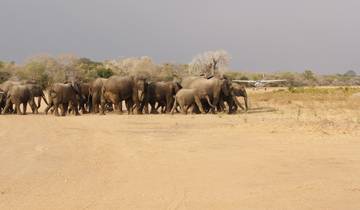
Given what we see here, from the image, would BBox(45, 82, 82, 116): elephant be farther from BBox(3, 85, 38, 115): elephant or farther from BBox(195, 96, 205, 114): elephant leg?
BBox(195, 96, 205, 114): elephant leg

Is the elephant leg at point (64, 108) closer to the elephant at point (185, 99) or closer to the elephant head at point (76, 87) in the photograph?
the elephant head at point (76, 87)

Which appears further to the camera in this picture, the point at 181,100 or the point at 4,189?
the point at 181,100

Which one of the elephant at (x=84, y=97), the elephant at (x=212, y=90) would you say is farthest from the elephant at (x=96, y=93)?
the elephant at (x=212, y=90)

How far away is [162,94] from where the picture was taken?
88.5 ft

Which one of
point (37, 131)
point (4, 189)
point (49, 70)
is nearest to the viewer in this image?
point (4, 189)

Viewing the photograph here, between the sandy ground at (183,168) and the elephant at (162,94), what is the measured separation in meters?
10.0

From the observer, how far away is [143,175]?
9.47 meters

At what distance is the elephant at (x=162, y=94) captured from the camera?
2661 cm

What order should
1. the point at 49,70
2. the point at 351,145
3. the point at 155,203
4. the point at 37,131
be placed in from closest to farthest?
the point at 155,203 < the point at 351,145 < the point at 37,131 < the point at 49,70

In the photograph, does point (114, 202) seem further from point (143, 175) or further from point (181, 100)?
point (181, 100)

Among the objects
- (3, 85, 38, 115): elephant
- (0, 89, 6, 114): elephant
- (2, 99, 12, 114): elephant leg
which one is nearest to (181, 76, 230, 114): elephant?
(3, 85, 38, 115): elephant

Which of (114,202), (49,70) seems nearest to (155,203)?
(114,202)

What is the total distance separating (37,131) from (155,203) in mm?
9949

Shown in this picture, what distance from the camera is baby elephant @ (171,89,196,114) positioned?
25.0 meters
